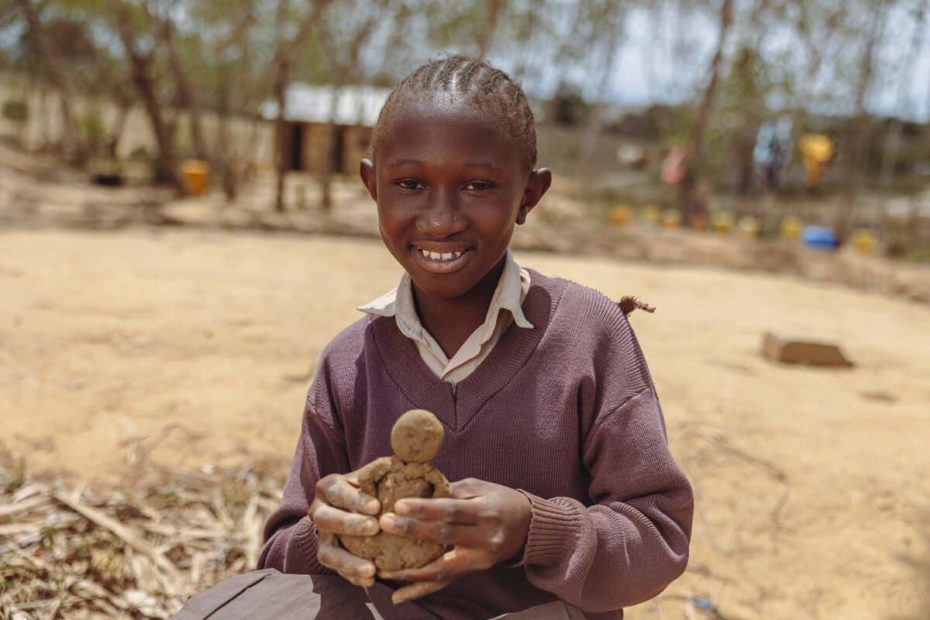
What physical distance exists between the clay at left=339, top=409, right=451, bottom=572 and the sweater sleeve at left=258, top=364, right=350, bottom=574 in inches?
12.3

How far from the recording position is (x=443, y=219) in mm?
1383

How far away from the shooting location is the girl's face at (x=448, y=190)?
137cm

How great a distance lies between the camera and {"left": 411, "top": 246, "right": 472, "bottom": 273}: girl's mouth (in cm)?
142

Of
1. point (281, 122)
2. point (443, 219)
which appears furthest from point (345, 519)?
point (281, 122)

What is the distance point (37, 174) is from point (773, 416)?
42.9 feet

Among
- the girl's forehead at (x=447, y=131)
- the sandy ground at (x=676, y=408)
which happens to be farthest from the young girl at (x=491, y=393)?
the sandy ground at (x=676, y=408)

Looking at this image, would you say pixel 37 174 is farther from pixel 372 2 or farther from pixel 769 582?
pixel 769 582

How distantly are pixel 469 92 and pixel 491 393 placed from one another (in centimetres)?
49

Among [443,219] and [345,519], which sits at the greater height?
[443,219]

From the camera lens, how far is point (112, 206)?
33.2ft

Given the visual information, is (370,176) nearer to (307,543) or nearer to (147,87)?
(307,543)

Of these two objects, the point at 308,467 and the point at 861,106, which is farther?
the point at 861,106

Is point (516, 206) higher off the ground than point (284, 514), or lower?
higher

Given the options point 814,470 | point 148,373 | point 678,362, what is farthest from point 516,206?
point 678,362
